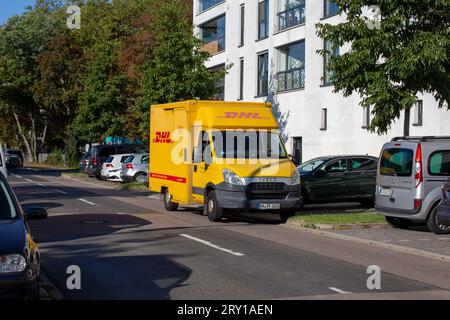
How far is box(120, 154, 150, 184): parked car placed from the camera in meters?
32.5

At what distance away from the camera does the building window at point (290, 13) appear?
104ft

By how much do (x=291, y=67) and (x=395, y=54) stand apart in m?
18.0

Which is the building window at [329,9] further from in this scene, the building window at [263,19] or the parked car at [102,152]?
the parked car at [102,152]

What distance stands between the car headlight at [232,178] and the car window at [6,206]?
332 inches

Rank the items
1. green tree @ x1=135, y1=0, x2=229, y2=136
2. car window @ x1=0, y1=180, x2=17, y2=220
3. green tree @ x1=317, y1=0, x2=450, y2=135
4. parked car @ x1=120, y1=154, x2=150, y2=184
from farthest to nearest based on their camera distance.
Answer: parked car @ x1=120, y1=154, x2=150, y2=184
green tree @ x1=135, y1=0, x2=229, y2=136
green tree @ x1=317, y1=0, x2=450, y2=135
car window @ x1=0, y1=180, x2=17, y2=220

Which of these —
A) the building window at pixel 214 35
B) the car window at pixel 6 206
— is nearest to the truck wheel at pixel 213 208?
the car window at pixel 6 206

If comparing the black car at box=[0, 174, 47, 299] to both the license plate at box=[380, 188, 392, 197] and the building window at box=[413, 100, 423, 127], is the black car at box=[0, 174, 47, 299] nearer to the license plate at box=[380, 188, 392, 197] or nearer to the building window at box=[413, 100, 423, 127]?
the license plate at box=[380, 188, 392, 197]

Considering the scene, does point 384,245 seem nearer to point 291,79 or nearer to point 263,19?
point 291,79

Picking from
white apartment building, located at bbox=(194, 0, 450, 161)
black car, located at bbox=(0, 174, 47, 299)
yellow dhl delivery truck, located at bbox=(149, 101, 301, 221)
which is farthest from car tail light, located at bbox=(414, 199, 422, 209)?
white apartment building, located at bbox=(194, 0, 450, 161)

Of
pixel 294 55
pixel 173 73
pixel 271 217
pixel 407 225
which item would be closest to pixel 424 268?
pixel 407 225

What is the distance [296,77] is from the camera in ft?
106

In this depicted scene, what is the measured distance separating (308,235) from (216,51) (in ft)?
91.9

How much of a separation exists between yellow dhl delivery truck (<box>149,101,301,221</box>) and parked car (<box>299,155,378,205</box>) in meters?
1.98

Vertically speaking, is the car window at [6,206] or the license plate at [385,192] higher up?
the car window at [6,206]
